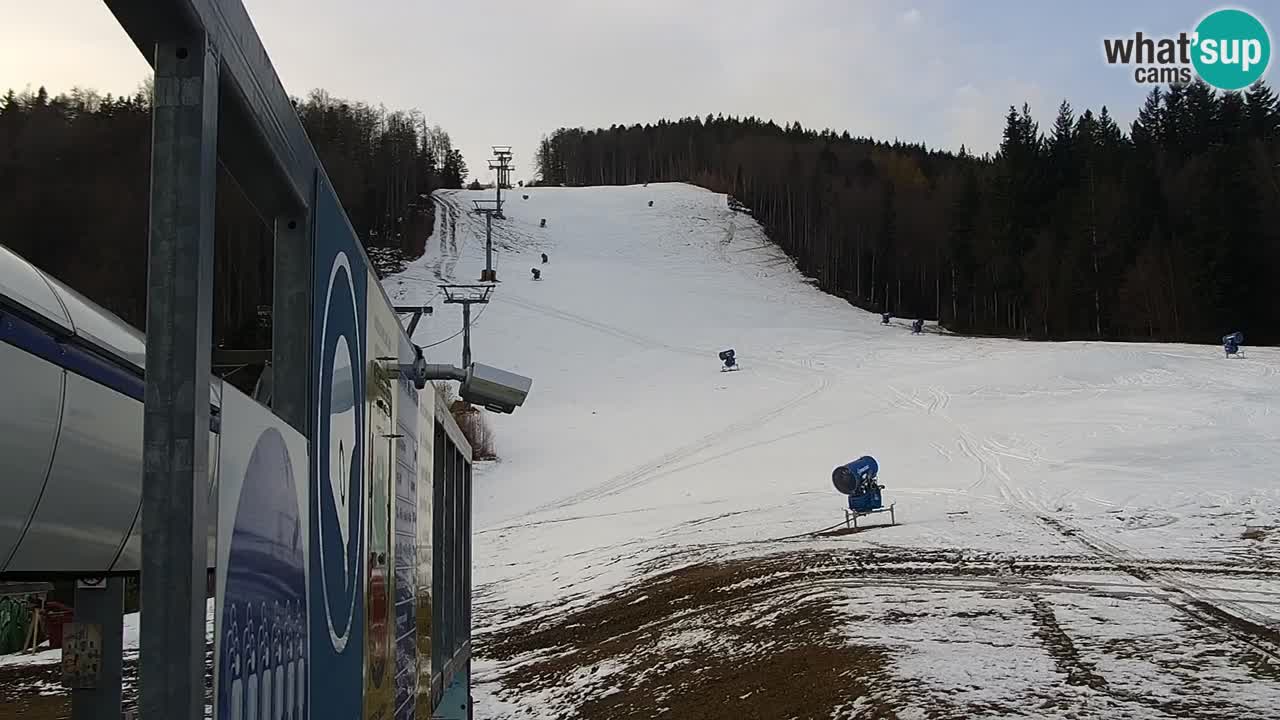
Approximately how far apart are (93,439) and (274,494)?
125cm

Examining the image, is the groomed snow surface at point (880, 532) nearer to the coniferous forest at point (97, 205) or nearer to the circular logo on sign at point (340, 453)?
the circular logo on sign at point (340, 453)

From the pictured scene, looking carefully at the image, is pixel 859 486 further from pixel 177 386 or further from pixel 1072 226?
pixel 1072 226

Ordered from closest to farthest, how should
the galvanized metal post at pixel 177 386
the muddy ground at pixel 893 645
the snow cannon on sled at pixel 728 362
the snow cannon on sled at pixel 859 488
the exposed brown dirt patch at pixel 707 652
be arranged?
the galvanized metal post at pixel 177 386 < the muddy ground at pixel 893 645 < the exposed brown dirt patch at pixel 707 652 < the snow cannon on sled at pixel 859 488 < the snow cannon on sled at pixel 728 362

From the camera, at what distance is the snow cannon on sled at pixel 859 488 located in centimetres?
2044

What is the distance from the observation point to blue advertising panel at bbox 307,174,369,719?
130 inches

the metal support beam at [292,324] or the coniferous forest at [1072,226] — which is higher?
the coniferous forest at [1072,226]

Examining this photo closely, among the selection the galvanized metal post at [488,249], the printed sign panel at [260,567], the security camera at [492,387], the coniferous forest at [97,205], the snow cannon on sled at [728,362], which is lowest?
the printed sign panel at [260,567]

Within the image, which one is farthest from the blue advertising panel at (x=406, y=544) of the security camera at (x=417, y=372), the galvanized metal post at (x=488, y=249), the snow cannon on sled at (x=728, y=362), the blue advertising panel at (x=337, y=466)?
the galvanized metal post at (x=488, y=249)

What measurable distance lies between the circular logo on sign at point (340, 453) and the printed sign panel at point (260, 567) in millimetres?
260

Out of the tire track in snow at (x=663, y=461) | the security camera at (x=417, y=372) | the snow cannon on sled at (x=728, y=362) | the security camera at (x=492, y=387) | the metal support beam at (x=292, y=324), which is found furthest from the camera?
the snow cannon on sled at (x=728, y=362)

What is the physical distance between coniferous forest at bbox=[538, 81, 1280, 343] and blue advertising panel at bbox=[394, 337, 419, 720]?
5709 centimetres

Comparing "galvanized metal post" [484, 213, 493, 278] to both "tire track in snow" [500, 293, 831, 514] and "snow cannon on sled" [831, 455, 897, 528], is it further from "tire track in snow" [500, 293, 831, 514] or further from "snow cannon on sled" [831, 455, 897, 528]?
"snow cannon on sled" [831, 455, 897, 528]

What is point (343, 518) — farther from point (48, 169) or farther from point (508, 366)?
point (508, 366)

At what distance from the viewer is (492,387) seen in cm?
627
